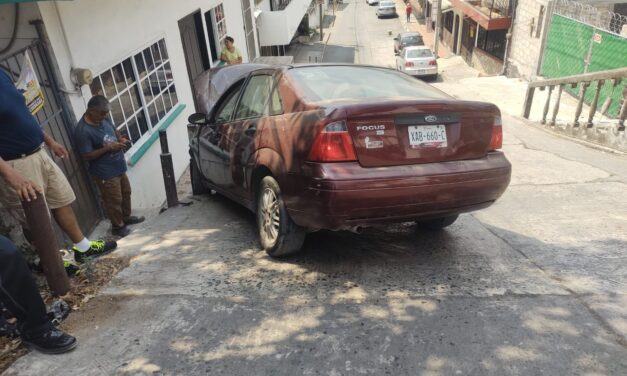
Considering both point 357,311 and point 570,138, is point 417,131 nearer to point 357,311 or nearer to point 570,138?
point 357,311

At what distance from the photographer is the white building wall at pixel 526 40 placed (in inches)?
596

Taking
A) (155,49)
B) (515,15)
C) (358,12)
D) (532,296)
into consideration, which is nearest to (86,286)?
(532,296)

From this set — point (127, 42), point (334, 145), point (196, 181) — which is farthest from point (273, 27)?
point (334, 145)

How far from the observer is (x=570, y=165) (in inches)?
259

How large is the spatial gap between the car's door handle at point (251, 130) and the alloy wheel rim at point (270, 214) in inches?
20.7

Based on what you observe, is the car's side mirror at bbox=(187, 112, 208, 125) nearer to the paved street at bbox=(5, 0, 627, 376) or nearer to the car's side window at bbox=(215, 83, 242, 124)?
the car's side window at bbox=(215, 83, 242, 124)

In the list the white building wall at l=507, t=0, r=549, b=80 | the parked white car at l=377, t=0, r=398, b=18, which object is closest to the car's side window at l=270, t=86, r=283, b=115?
the white building wall at l=507, t=0, r=549, b=80

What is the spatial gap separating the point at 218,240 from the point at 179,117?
4692 mm

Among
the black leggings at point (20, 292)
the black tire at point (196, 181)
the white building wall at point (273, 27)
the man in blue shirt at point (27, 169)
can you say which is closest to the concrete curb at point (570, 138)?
the black tire at point (196, 181)

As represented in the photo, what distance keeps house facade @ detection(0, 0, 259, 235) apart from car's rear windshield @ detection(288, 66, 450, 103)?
8.67ft

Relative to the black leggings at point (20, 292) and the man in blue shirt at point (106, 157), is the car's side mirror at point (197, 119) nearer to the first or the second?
the man in blue shirt at point (106, 157)

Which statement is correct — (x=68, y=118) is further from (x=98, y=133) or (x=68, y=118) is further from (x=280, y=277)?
(x=280, y=277)

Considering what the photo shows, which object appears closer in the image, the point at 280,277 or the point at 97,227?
the point at 280,277

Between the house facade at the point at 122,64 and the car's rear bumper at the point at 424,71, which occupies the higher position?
the house facade at the point at 122,64
